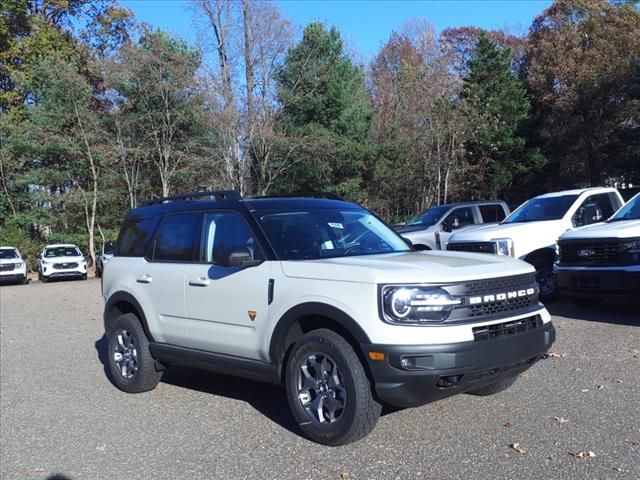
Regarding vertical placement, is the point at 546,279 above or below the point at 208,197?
below

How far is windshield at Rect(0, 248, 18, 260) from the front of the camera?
27.7 metres

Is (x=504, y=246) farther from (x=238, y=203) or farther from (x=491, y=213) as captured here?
(x=238, y=203)

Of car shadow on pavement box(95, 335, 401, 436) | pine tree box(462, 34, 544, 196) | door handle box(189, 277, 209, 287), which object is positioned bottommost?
car shadow on pavement box(95, 335, 401, 436)

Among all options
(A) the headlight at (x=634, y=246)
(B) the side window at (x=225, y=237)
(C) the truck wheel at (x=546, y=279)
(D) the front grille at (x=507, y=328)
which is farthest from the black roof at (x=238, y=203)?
(C) the truck wheel at (x=546, y=279)

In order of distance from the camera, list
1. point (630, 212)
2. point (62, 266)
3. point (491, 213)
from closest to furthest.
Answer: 1. point (630, 212)
2. point (491, 213)
3. point (62, 266)

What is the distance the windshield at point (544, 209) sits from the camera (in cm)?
1191

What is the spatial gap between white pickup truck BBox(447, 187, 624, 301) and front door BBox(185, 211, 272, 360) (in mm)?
6181

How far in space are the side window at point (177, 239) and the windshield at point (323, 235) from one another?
2.91 ft

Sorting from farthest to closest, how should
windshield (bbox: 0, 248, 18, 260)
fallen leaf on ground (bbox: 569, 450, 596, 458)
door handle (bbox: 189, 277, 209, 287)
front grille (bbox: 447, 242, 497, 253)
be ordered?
windshield (bbox: 0, 248, 18, 260)
front grille (bbox: 447, 242, 497, 253)
door handle (bbox: 189, 277, 209, 287)
fallen leaf on ground (bbox: 569, 450, 596, 458)

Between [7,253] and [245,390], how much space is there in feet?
81.5

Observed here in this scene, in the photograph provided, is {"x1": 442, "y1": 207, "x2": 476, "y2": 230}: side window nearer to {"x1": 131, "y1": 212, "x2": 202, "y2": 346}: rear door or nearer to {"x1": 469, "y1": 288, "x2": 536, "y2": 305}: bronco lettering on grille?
{"x1": 131, "y1": 212, "x2": 202, "y2": 346}: rear door

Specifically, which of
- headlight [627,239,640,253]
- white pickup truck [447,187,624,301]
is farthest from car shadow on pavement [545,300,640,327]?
headlight [627,239,640,253]

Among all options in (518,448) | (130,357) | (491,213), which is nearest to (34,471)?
(130,357)

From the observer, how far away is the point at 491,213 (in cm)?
1605
